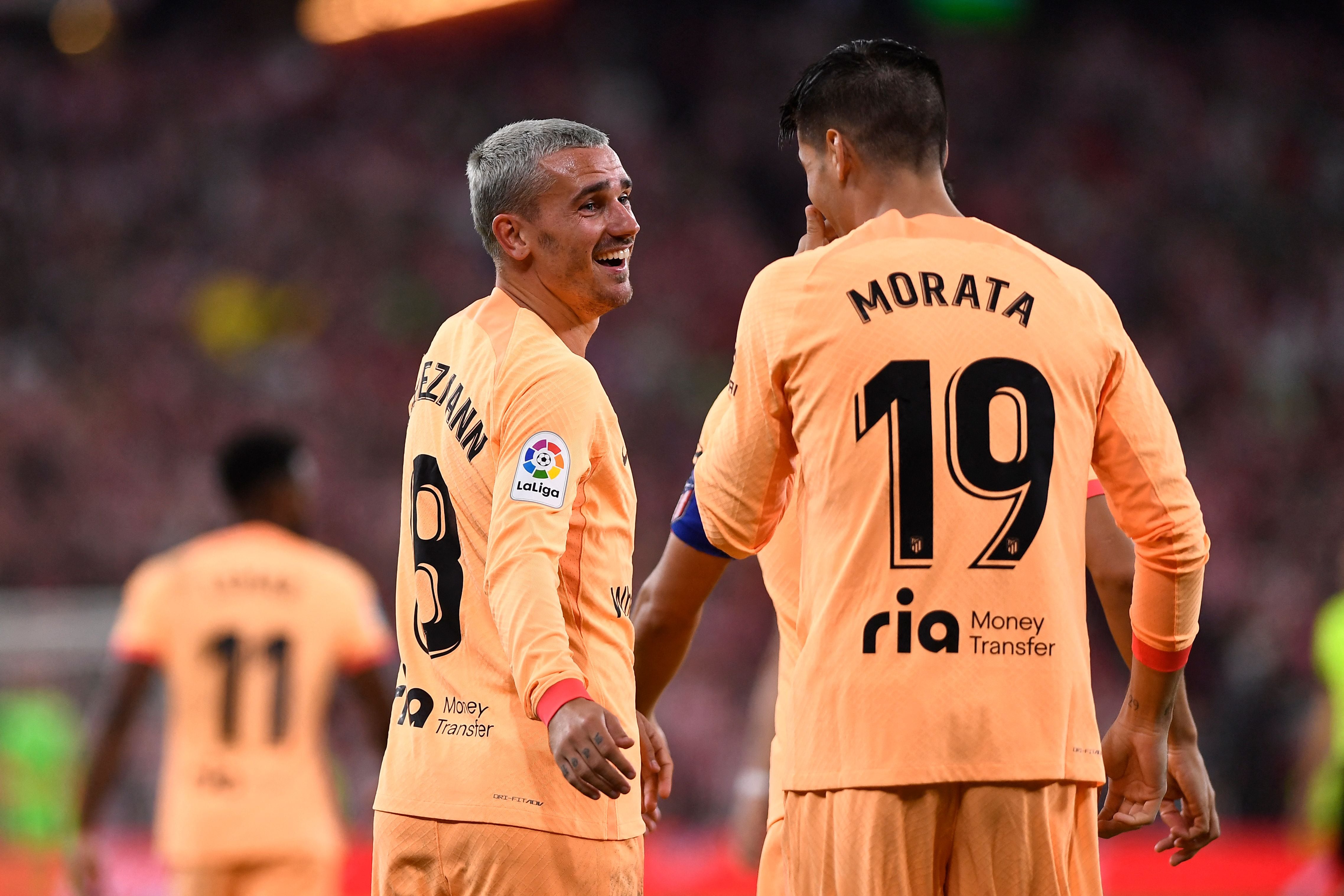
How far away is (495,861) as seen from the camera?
10.4ft

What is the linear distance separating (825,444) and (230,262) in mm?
15794

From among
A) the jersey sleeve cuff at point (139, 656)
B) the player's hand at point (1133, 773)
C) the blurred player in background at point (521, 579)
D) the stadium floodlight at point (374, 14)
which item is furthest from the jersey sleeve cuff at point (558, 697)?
the stadium floodlight at point (374, 14)

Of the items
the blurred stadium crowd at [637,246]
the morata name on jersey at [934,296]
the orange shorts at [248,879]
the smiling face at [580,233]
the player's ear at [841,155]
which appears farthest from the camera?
the blurred stadium crowd at [637,246]

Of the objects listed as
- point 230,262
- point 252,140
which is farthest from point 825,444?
point 252,140

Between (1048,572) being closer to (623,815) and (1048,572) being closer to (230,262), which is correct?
(623,815)

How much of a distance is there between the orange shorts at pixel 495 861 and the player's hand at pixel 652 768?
34 cm

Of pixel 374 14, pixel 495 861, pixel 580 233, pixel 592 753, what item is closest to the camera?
pixel 592 753

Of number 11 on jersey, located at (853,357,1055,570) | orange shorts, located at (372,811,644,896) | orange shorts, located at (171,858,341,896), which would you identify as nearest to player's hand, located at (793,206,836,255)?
number 11 on jersey, located at (853,357,1055,570)

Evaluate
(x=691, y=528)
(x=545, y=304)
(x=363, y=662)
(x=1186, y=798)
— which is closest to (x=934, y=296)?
(x=691, y=528)

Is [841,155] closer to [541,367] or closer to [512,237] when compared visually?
[541,367]

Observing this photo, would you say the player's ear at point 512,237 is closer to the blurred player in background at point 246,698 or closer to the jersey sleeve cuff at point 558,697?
the jersey sleeve cuff at point 558,697

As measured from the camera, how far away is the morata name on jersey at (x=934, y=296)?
2.85 metres

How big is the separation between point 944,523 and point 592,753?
0.75 meters

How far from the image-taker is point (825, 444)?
2.84 meters
